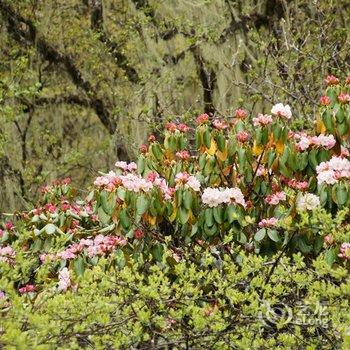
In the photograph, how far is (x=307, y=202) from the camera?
2930 millimetres

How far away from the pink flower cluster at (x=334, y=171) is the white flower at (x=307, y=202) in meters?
0.09

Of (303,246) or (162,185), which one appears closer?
(303,246)

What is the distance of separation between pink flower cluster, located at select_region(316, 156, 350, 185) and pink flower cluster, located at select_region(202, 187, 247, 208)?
363 millimetres

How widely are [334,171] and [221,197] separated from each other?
51 centimetres

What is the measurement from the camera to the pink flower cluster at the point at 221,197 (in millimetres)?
3357

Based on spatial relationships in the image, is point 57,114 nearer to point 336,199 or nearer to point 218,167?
point 218,167

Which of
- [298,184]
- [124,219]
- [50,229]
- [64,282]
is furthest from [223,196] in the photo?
[50,229]

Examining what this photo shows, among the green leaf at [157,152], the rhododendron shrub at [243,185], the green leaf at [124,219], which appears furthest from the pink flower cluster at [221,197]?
the green leaf at [157,152]

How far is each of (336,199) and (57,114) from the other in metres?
5.67

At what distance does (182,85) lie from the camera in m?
7.94

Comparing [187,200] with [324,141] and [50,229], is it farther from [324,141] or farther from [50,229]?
[50,229]

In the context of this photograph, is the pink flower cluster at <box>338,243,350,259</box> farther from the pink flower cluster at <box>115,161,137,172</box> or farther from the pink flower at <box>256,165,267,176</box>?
the pink flower cluster at <box>115,161,137,172</box>

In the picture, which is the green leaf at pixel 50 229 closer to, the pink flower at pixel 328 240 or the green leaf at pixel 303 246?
the green leaf at pixel 303 246

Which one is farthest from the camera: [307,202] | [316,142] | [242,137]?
[242,137]
